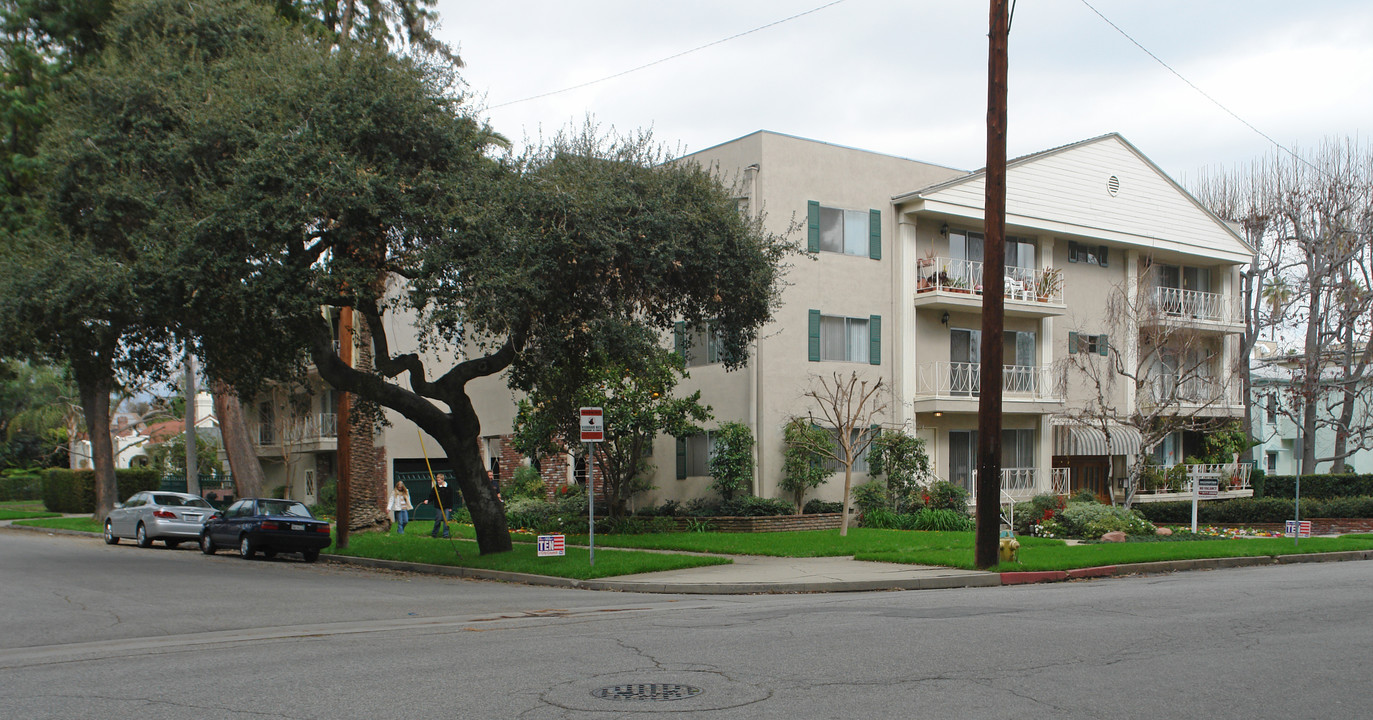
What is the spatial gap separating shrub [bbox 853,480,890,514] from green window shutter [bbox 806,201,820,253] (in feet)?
20.3

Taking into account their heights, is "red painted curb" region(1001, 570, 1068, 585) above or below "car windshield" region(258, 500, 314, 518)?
below

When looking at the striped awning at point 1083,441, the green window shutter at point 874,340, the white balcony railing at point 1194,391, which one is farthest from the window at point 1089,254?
the green window shutter at point 874,340

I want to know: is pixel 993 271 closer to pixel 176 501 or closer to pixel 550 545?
pixel 550 545

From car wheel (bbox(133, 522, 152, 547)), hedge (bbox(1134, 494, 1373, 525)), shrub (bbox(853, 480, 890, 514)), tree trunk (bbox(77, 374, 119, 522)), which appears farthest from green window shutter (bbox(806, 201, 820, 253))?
tree trunk (bbox(77, 374, 119, 522))

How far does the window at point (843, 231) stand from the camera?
27750 mm

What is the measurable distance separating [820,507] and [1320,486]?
19.4 meters

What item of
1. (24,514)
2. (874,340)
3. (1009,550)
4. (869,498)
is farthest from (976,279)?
(24,514)

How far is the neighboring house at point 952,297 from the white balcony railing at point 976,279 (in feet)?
0.18

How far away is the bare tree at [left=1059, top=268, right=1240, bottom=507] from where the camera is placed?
1077 inches

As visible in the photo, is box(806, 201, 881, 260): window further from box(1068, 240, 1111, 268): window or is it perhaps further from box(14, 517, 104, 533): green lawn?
box(14, 517, 104, 533): green lawn

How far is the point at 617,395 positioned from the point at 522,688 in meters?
18.3

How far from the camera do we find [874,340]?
94.3 feet

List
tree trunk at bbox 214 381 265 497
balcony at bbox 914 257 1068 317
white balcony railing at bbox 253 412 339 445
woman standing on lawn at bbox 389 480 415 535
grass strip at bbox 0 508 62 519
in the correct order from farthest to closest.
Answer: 1. grass strip at bbox 0 508 62 519
2. white balcony railing at bbox 253 412 339 445
3. tree trunk at bbox 214 381 265 497
4. woman standing on lawn at bbox 389 480 415 535
5. balcony at bbox 914 257 1068 317

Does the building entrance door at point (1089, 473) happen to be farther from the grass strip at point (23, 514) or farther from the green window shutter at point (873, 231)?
the grass strip at point (23, 514)
